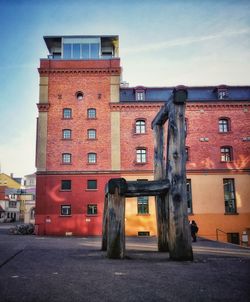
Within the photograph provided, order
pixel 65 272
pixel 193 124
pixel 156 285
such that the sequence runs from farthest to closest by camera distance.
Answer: pixel 193 124 < pixel 65 272 < pixel 156 285

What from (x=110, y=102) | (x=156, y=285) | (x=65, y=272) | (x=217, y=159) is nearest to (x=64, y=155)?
(x=110, y=102)

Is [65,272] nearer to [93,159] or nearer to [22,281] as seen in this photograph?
[22,281]

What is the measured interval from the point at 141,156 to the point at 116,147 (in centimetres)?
233

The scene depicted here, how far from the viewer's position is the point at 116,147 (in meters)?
25.2

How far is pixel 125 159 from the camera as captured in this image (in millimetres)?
25109

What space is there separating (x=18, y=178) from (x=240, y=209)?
6947 cm

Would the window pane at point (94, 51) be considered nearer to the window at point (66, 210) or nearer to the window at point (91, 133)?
the window at point (91, 133)

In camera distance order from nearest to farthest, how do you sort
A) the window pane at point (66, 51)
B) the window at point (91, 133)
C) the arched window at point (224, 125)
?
the window at point (91, 133), the arched window at point (224, 125), the window pane at point (66, 51)

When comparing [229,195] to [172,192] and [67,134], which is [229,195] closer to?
[67,134]

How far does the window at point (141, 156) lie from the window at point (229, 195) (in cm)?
718

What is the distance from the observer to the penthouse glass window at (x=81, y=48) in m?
27.5

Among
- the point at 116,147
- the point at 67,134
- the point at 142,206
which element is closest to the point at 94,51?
the point at 67,134

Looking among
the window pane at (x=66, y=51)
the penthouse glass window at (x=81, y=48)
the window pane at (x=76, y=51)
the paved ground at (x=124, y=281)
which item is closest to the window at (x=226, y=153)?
the penthouse glass window at (x=81, y=48)

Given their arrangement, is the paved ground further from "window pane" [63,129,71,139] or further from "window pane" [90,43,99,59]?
"window pane" [90,43,99,59]
